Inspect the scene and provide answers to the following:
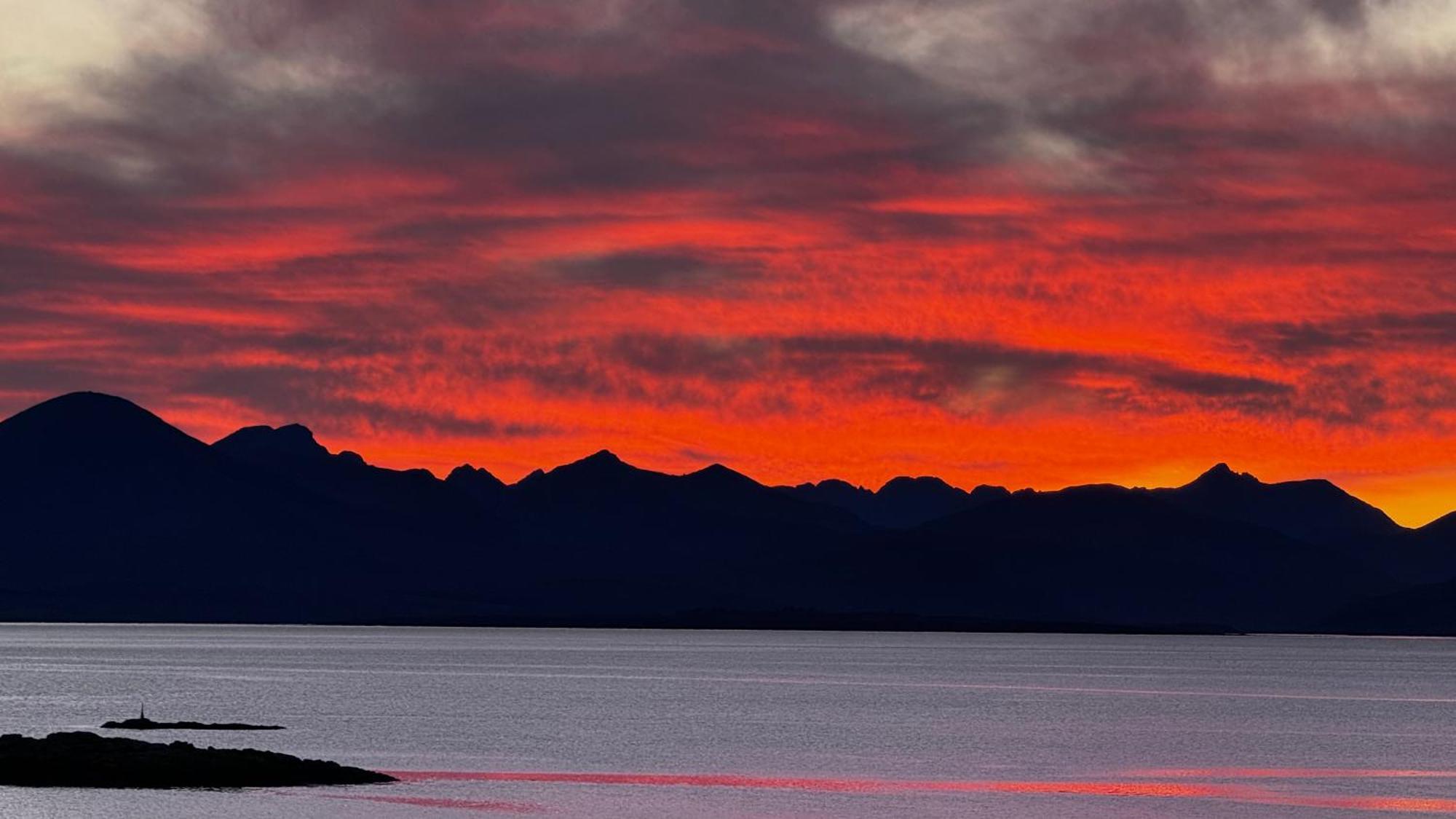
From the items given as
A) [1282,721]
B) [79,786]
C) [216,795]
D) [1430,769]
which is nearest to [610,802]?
[216,795]

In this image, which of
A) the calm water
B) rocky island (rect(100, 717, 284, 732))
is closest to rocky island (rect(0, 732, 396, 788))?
the calm water

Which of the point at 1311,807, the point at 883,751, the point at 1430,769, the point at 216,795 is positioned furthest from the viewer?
the point at 883,751

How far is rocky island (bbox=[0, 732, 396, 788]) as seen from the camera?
328 feet

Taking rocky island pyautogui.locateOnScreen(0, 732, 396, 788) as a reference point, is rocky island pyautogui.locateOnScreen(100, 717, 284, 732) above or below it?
above

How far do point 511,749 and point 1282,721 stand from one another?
79.1 m

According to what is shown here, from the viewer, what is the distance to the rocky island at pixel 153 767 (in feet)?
328

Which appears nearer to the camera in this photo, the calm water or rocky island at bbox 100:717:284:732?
the calm water

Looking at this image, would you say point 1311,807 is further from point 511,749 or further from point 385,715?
point 385,715

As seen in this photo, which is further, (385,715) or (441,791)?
(385,715)

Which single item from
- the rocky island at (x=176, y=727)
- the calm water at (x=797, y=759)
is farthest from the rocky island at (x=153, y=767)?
the rocky island at (x=176, y=727)

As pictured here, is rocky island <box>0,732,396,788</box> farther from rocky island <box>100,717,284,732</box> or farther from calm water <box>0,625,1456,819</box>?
rocky island <box>100,717,284,732</box>

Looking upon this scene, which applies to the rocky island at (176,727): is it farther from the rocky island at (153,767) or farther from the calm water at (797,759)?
the rocky island at (153,767)

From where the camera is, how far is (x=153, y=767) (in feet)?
329

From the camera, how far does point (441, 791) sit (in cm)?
10262
